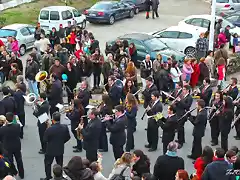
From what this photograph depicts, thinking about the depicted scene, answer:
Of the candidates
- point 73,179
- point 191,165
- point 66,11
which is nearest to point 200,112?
point 191,165

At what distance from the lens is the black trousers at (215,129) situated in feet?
45.2

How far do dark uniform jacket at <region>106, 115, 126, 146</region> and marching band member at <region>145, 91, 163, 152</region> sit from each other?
1.30 m

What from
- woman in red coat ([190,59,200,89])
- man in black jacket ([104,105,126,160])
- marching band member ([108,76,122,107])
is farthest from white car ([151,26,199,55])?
man in black jacket ([104,105,126,160])

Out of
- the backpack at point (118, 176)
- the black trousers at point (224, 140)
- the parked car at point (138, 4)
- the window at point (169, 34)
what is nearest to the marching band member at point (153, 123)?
the black trousers at point (224, 140)

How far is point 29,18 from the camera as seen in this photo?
3028 centimetres

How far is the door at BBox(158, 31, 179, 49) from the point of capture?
895 inches

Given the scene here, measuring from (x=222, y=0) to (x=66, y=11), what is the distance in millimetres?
10439

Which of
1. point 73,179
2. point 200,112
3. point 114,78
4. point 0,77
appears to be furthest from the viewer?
point 0,77

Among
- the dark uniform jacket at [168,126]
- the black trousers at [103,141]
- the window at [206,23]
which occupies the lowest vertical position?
the black trousers at [103,141]

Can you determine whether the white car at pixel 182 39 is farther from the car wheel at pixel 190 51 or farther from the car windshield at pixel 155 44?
the car windshield at pixel 155 44

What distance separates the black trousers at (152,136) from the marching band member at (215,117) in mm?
1552

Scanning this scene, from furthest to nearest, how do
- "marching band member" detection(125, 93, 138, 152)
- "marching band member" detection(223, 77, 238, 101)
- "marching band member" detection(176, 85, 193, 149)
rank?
"marching band member" detection(223, 77, 238, 101)
"marching band member" detection(176, 85, 193, 149)
"marching band member" detection(125, 93, 138, 152)

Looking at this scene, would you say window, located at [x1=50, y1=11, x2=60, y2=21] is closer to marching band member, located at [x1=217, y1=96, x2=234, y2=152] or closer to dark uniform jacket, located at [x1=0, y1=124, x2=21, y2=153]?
marching band member, located at [x1=217, y1=96, x2=234, y2=152]

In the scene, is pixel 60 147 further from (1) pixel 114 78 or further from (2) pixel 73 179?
(1) pixel 114 78
